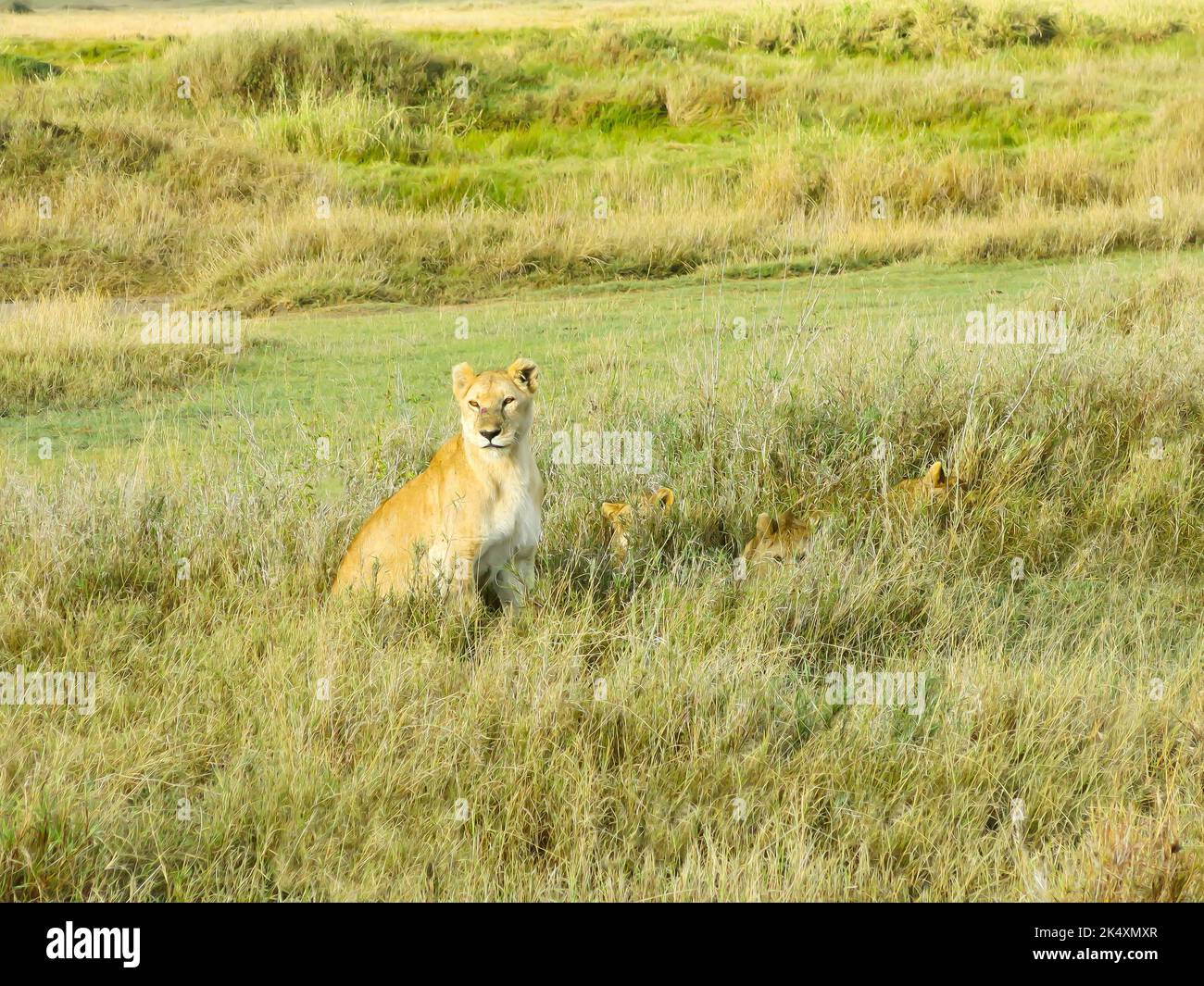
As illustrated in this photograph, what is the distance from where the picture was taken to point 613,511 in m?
5.20

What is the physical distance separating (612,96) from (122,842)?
18989 mm

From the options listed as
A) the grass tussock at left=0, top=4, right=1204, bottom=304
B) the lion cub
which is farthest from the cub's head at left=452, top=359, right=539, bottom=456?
the grass tussock at left=0, top=4, right=1204, bottom=304

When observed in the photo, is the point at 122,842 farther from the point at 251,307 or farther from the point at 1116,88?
the point at 1116,88

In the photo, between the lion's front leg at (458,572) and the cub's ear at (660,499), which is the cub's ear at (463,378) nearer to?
the lion's front leg at (458,572)

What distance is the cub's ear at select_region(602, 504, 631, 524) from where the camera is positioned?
519 cm

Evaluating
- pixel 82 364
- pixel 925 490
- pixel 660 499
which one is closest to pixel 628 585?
pixel 660 499

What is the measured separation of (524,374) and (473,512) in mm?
505

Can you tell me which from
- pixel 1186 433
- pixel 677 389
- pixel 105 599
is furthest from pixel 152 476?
pixel 1186 433

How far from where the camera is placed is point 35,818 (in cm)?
325

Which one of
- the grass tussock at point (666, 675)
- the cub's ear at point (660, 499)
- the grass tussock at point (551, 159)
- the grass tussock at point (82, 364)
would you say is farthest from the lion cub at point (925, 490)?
the grass tussock at point (551, 159)

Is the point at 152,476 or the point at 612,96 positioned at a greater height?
the point at 612,96

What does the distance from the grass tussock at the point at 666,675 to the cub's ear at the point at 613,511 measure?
86 millimetres

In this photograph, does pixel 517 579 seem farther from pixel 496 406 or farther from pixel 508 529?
pixel 496 406

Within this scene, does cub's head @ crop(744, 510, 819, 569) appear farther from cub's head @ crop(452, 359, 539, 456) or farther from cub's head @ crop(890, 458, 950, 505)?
cub's head @ crop(452, 359, 539, 456)
